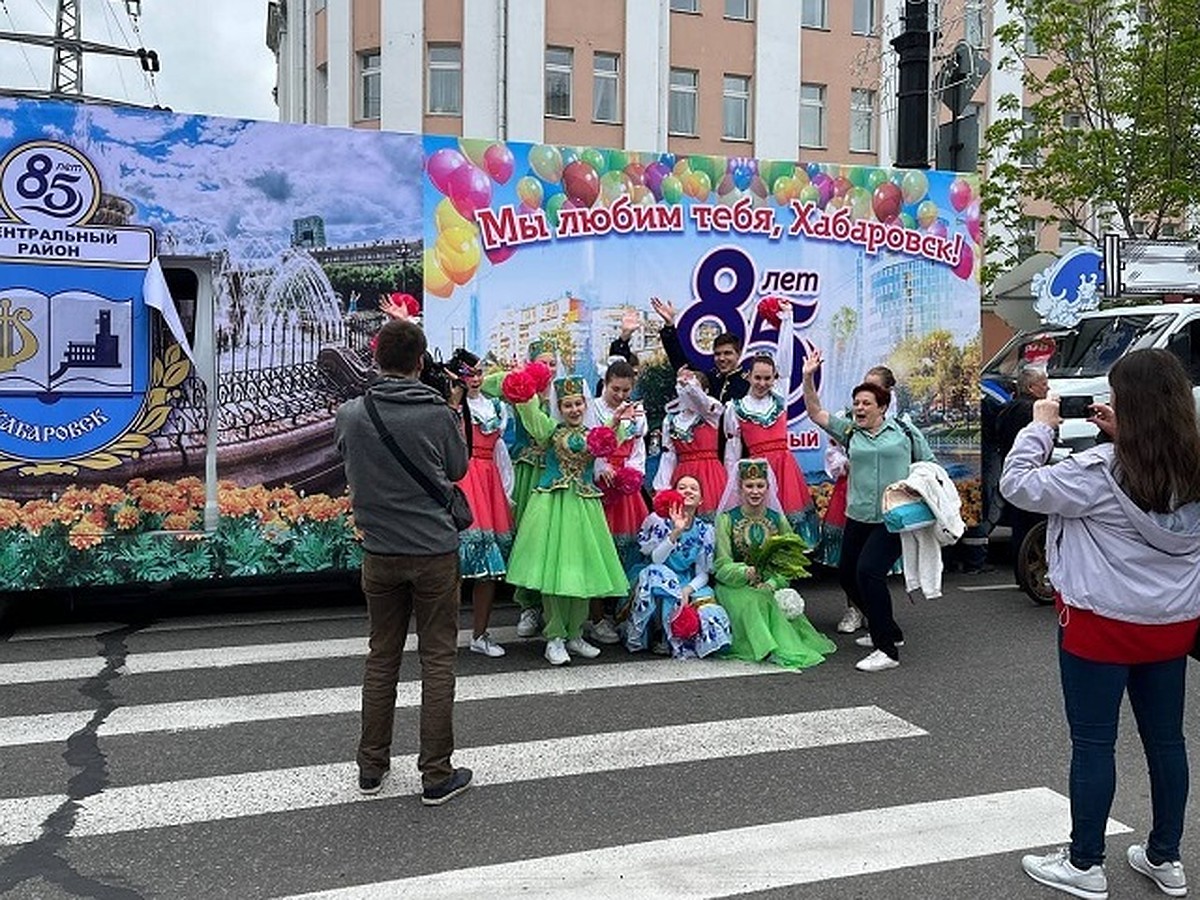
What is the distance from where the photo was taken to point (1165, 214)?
18375 millimetres

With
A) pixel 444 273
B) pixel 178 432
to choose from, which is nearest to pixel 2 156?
pixel 178 432

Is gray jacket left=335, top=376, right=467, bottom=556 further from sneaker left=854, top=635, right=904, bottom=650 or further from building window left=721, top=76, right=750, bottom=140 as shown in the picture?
building window left=721, top=76, right=750, bottom=140

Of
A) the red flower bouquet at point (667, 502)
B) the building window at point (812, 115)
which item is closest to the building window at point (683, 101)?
the building window at point (812, 115)

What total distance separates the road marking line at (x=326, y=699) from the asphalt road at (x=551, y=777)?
22 mm

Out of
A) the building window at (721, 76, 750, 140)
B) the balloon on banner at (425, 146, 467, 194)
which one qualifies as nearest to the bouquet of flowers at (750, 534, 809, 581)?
the balloon on banner at (425, 146, 467, 194)

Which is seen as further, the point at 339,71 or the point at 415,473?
the point at 339,71

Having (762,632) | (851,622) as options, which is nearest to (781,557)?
(762,632)

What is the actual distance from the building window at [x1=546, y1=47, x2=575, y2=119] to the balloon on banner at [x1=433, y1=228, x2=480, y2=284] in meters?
19.0

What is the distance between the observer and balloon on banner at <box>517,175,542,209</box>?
826 cm

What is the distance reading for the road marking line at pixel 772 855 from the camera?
3922 mm

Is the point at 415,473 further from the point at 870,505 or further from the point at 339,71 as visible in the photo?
the point at 339,71

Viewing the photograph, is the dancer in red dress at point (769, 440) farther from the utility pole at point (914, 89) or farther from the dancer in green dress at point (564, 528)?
the utility pole at point (914, 89)

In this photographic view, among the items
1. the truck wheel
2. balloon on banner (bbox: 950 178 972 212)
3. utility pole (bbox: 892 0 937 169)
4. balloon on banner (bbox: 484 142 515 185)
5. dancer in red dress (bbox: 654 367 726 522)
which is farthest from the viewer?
utility pole (bbox: 892 0 937 169)

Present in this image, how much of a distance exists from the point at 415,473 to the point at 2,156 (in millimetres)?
4156
